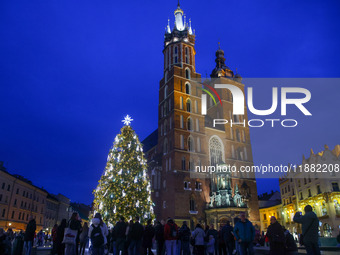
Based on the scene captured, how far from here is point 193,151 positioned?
37.6 m

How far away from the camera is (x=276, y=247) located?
278 inches

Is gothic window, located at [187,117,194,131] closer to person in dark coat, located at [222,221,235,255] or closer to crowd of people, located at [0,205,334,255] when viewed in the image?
crowd of people, located at [0,205,334,255]

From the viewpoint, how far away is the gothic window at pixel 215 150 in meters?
39.6

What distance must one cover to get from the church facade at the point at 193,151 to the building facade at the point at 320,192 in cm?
889

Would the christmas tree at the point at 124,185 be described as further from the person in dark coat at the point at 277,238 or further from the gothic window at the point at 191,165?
the gothic window at the point at 191,165

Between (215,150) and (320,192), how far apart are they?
15870 millimetres

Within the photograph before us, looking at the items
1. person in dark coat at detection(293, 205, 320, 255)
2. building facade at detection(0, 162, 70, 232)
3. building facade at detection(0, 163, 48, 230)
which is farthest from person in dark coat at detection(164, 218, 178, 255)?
building facade at detection(0, 163, 48, 230)

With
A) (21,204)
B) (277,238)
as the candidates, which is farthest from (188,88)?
(277,238)

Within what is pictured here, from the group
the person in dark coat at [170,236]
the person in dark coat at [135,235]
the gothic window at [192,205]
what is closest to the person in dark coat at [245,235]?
the person in dark coat at [170,236]

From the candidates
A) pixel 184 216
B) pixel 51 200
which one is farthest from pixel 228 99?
pixel 51 200

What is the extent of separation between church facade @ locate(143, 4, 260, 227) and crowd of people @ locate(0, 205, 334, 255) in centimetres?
2257

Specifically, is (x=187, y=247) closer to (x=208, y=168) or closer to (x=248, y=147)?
(x=208, y=168)

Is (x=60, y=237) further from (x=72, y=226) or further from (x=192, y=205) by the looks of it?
(x=192, y=205)

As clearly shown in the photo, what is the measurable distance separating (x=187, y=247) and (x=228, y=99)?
A: 36.8 metres
